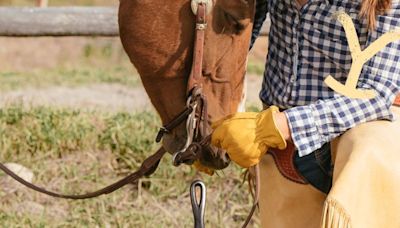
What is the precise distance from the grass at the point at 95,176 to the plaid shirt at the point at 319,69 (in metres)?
1.92

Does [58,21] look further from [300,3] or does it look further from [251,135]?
[251,135]

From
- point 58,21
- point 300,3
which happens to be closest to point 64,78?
point 58,21

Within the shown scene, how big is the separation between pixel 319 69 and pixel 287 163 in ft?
1.02

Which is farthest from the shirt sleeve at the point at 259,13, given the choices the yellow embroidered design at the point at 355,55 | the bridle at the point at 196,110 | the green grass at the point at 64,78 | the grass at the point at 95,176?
the green grass at the point at 64,78

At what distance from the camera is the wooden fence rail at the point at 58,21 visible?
17.3ft

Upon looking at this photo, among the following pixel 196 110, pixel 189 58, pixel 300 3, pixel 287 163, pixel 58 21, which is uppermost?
pixel 300 3

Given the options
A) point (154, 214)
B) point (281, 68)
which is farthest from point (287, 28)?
point (154, 214)

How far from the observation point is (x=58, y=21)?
5395 mm

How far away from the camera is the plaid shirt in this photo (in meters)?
2.46

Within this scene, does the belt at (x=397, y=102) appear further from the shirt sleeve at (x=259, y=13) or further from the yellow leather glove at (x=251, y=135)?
the shirt sleeve at (x=259, y=13)

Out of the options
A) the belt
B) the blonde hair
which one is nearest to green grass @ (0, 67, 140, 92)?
the belt

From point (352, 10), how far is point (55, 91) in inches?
170

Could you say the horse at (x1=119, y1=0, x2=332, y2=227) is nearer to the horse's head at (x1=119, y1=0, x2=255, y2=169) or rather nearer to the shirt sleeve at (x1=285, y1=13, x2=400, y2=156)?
the horse's head at (x1=119, y1=0, x2=255, y2=169)

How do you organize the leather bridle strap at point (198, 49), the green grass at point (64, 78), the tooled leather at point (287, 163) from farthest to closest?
1. the green grass at point (64, 78)
2. the tooled leather at point (287, 163)
3. the leather bridle strap at point (198, 49)
